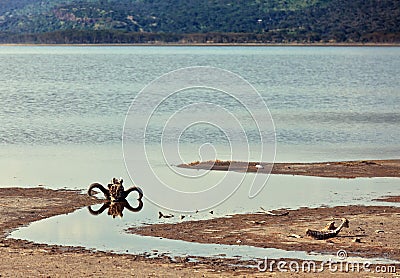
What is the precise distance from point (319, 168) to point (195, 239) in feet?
27.3

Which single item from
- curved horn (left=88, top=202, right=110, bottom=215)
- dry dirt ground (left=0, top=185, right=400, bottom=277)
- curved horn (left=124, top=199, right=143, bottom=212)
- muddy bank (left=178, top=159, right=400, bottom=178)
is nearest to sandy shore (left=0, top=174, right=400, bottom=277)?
dry dirt ground (left=0, top=185, right=400, bottom=277)

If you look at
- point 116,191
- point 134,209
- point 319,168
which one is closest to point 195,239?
point 134,209

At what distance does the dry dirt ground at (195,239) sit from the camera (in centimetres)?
1185

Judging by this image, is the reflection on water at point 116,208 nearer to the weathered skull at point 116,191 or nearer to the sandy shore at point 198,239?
the weathered skull at point 116,191

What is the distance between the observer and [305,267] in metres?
12.0

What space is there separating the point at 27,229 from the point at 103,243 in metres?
1.44

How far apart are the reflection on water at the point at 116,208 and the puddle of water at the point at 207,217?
0.32ft

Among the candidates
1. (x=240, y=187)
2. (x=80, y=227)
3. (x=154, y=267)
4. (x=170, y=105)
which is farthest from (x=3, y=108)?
(x=154, y=267)

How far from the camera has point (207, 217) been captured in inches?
619

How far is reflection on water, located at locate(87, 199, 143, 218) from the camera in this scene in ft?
52.9

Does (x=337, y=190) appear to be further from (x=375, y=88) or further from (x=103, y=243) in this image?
(x=375, y=88)

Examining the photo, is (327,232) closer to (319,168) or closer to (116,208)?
(116,208)

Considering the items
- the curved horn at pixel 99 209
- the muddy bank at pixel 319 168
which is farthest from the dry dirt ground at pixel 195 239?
the muddy bank at pixel 319 168

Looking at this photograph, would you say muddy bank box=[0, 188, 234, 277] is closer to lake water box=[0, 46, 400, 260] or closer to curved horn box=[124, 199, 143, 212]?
lake water box=[0, 46, 400, 260]
